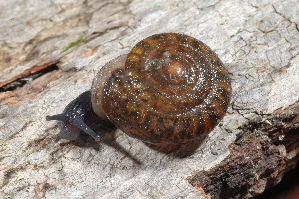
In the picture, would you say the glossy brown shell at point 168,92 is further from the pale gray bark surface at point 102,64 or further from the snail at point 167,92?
the pale gray bark surface at point 102,64

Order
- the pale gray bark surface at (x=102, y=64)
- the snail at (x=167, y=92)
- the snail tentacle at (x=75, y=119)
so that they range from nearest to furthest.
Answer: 1. the snail at (x=167, y=92)
2. the pale gray bark surface at (x=102, y=64)
3. the snail tentacle at (x=75, y=119)

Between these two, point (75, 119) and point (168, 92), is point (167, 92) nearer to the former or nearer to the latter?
point (168, 92)

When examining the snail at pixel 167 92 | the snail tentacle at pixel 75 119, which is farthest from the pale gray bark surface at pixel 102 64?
the snail at pixel 167 92

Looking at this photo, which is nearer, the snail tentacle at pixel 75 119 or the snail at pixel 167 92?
the snail at pixel 167 92

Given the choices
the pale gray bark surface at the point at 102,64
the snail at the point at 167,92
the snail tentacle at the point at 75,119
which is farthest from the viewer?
the snail tentacle at the point at 75,119

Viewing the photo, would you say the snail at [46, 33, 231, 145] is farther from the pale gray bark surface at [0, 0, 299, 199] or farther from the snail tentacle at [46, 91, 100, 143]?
the pale gray bark surface at [0, 0, 299, 199]

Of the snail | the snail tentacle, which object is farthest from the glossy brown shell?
the snail tentacle

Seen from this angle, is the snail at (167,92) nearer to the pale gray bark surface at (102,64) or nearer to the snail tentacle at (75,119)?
the snail tentacle at (75,119)
